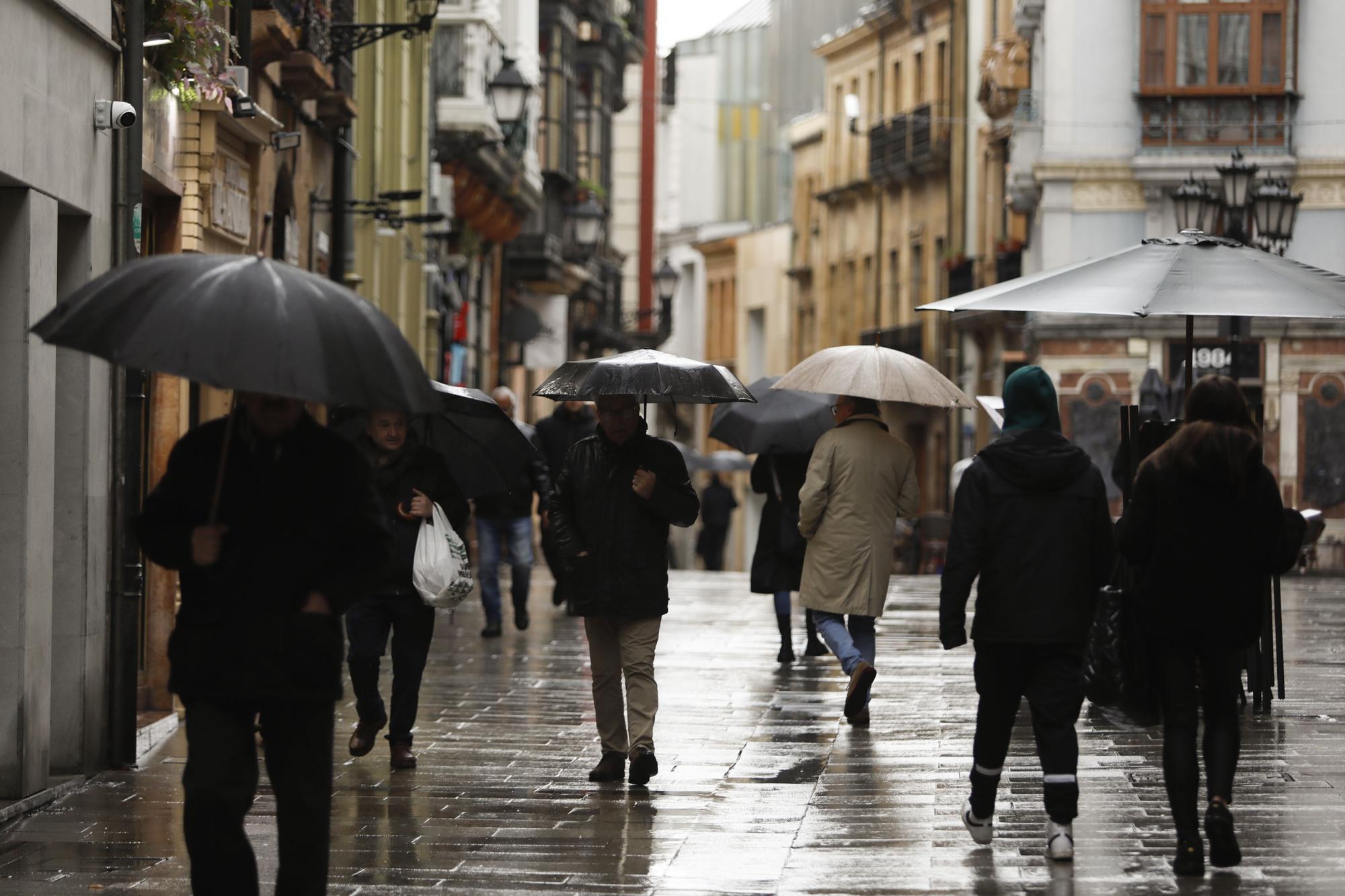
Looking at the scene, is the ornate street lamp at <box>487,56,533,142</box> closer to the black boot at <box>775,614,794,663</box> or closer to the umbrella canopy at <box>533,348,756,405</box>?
the black boot at <box>775,614,794,663</box>

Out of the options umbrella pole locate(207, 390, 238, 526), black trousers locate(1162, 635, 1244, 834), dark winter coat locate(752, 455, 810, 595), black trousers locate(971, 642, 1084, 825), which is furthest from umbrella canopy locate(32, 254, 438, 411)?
dark winter coat locate(752, 455, 810, 595)

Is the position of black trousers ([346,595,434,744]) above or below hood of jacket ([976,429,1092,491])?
below

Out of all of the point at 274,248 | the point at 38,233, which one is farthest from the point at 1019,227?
the point at 38,233

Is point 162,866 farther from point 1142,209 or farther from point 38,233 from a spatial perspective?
point 1142,209

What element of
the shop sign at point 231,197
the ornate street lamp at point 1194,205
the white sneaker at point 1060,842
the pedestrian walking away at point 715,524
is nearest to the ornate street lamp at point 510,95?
the ornate street lamp at point 1194,205

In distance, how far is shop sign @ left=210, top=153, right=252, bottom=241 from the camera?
1513 cm

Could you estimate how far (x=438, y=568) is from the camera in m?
10.8

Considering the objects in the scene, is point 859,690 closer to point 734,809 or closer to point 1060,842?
point 734,809

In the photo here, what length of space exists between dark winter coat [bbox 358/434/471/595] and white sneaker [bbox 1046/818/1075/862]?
3.43 m

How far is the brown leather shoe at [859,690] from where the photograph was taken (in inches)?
489

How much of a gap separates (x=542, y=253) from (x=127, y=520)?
30.4 metres

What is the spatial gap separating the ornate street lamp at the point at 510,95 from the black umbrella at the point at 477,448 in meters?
19.5

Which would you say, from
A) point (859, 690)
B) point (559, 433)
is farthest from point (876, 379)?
point (559, 433)

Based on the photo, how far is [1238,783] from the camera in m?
10.4
